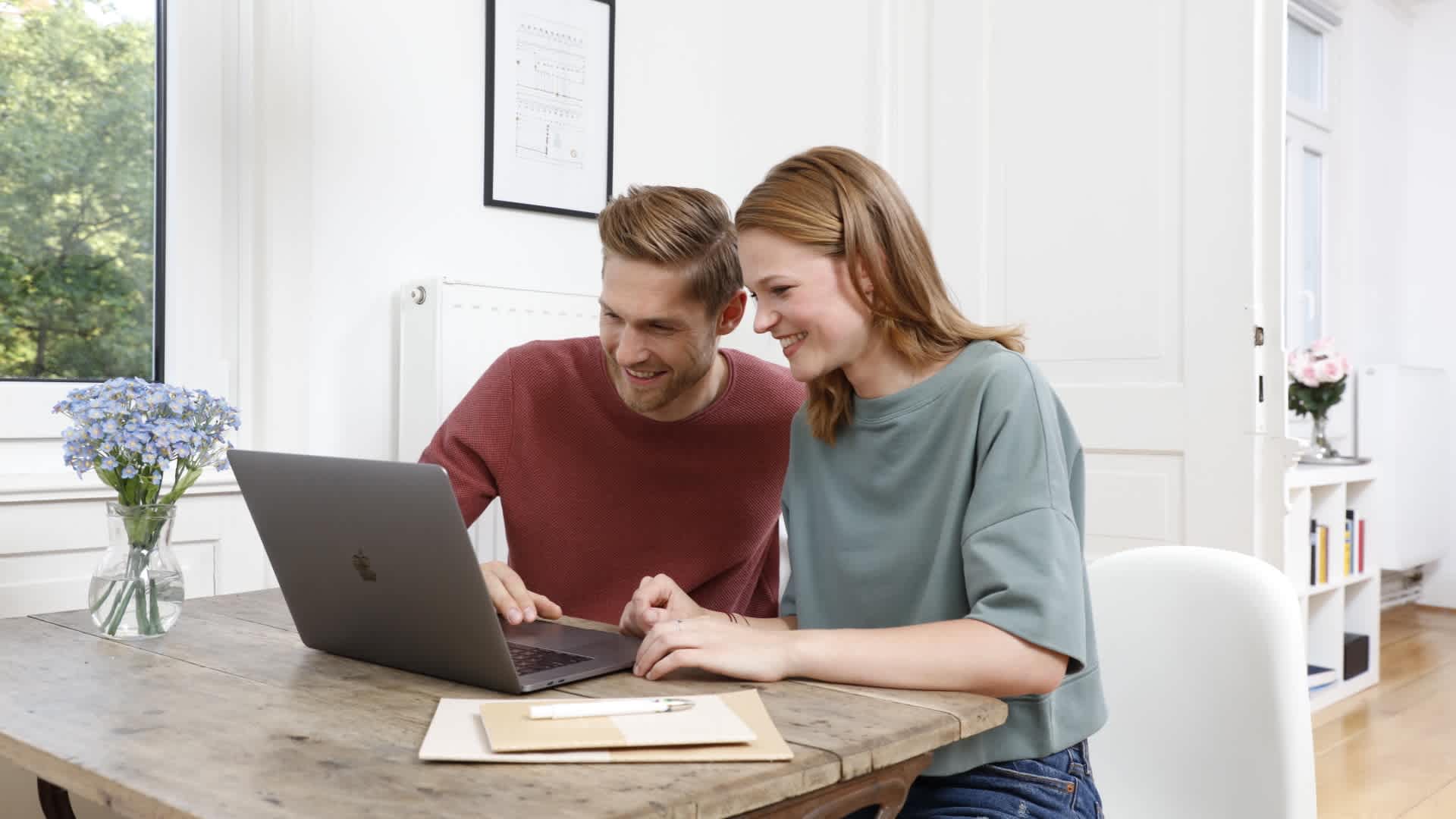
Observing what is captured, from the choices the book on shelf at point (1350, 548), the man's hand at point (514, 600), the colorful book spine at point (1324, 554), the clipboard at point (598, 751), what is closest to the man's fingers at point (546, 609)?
the man's hand at point (514, 600)

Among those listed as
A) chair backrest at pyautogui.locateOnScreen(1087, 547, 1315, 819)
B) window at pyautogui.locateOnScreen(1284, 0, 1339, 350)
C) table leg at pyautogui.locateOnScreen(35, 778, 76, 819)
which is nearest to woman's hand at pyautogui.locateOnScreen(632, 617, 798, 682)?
A: chair backrest at pyautogui.locateOnScreen(1087, 547, 1315, 819)

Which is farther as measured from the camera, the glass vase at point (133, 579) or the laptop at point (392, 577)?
the glass vase at point (133, 579)

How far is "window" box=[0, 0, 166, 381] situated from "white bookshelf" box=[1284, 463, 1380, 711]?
3.05 metres

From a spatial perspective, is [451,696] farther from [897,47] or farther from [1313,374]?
[1313,374]

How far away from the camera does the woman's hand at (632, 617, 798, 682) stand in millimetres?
1057

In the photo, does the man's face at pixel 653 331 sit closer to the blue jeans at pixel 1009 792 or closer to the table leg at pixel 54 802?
the blue jeans at pixel 1009 792

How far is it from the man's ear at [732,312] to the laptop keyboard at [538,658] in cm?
56

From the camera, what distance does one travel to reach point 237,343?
2.27 metres

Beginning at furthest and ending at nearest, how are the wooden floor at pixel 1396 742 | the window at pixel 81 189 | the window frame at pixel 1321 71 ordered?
the window frame at pixel 1321 71 < the wooden floor at pixel 1396 742 < the window at pixel 81 189

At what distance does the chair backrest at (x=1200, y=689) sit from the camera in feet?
4.10

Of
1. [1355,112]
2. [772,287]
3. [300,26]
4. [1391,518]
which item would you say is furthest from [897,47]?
[1355,112]

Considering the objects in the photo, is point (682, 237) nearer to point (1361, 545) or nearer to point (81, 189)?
point (81, 189)

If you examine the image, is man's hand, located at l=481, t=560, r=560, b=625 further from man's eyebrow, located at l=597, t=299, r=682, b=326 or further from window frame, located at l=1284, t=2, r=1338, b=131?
window frame, located at l=1284, t=2, r=1338, b=131

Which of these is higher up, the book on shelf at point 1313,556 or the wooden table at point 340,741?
the wooden table at point 340,741
